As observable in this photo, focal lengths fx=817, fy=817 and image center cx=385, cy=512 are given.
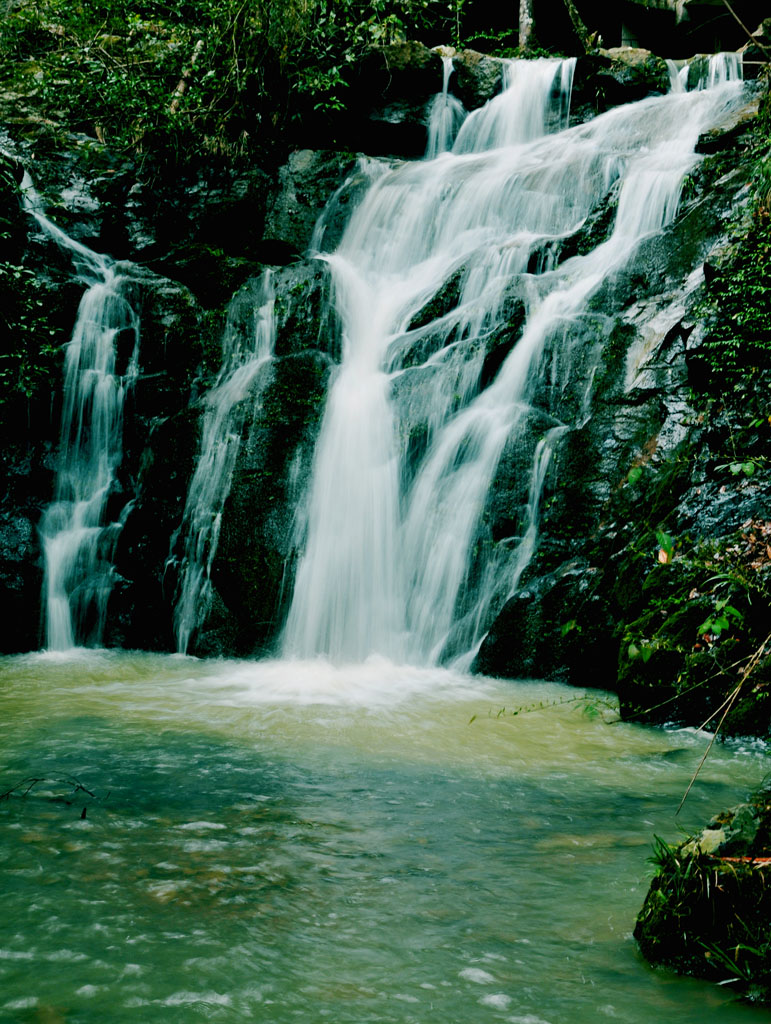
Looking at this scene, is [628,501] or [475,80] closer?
[628,501]

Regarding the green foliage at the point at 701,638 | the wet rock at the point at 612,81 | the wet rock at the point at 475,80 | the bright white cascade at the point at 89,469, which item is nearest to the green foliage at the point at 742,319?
the green foliage at the point at 701,638

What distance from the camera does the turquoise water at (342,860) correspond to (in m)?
2.52

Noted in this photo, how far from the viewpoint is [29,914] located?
2.92 m

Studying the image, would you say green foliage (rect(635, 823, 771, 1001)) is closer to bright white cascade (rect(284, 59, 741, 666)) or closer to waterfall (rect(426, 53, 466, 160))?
bright white cascade (rect(284, 59, 741, 666))

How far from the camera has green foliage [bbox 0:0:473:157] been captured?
40.6 ft

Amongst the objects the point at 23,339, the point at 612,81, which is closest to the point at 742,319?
the point at 23,339

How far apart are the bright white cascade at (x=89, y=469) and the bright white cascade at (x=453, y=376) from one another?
8.06 ft

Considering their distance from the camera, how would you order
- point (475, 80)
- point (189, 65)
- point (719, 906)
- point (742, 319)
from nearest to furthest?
point (719, 906)
point (742, 319)
point (189, 65)
point (475, 80)

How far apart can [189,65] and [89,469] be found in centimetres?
771

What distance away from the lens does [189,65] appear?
13.3 metres

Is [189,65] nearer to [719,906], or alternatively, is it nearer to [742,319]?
[742,319]

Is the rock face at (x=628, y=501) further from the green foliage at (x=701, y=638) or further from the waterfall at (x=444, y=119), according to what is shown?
the waterfall at (x=444, y=119)

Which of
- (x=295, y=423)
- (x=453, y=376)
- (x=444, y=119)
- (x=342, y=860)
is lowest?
(x=342, y=860)

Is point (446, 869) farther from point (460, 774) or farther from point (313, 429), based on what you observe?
point (313, 429)
